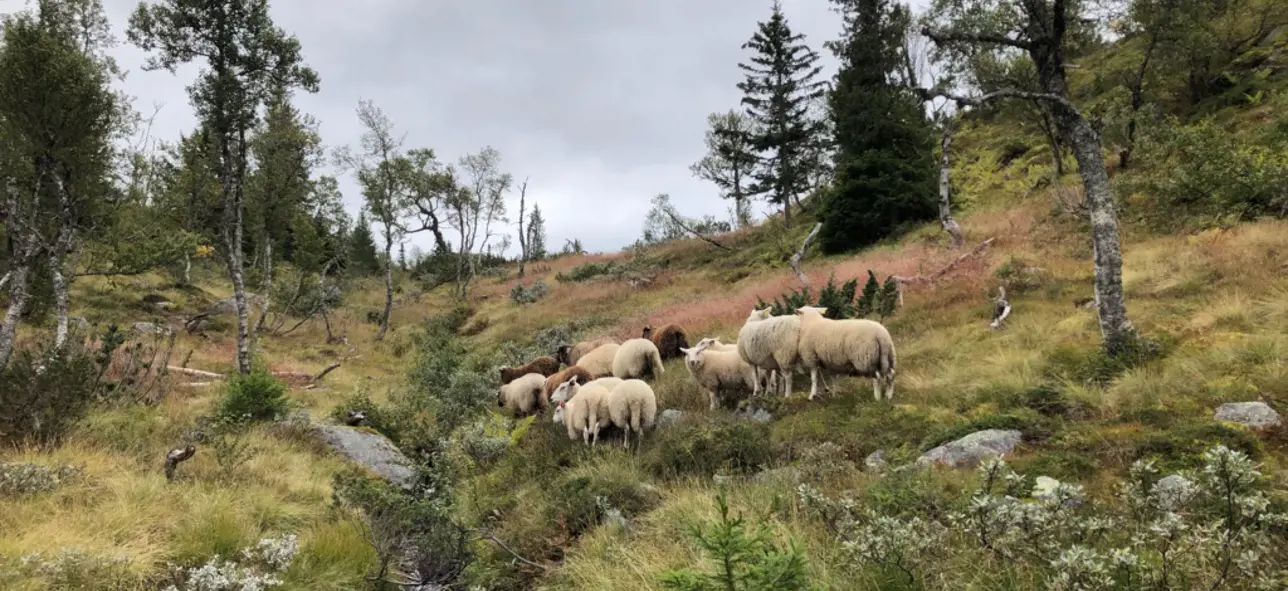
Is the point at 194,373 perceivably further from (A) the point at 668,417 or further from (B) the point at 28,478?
(A) the point at 668,417

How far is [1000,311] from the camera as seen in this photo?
34.9ft

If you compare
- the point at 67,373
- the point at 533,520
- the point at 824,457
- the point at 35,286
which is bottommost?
the point at 533,520

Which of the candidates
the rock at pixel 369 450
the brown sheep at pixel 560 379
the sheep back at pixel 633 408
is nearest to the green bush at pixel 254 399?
the rock at pixel 369 450

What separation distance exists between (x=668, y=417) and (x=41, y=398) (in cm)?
821

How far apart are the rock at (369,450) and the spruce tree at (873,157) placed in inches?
773

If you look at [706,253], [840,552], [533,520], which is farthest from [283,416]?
[706,253]

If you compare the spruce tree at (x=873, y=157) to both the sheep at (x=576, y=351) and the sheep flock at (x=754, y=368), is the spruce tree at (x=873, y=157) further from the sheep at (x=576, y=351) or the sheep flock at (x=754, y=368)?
the sheep flock at (x=754, y=368)

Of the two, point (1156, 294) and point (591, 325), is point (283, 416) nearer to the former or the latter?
point (591, 325)

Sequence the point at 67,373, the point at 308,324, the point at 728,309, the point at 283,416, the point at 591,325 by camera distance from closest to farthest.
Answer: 1. the point at 67,373
2. the point at 283,416
3. the point at 728,309
4. the point at 591,325
5. the point at 308,324

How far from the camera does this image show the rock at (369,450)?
9.61m

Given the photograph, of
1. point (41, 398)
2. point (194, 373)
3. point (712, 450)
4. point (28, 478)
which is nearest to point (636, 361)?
point (712, 450)

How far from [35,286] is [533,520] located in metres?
20.2

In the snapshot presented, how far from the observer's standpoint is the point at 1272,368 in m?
5.83

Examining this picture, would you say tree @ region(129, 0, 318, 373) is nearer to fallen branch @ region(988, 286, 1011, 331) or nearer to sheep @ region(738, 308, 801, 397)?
sheep @ region(738, 308, 801, 397)
